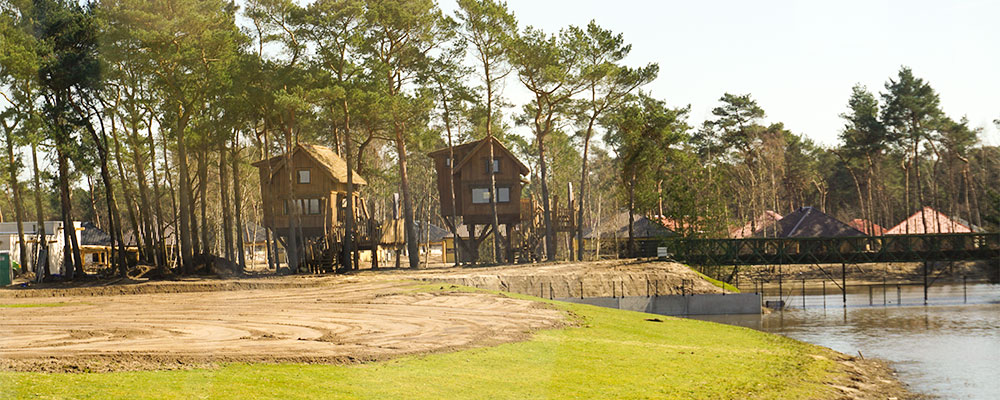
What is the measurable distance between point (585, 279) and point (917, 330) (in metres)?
17.5

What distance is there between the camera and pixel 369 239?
69.8 metres

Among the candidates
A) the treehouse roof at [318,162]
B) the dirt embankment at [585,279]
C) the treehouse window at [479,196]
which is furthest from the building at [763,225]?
the treehouse roof at [318,162]

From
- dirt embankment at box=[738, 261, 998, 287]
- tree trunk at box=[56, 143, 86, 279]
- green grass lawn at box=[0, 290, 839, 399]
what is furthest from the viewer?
dirt embankment at box=[738, 261, 998, 287]

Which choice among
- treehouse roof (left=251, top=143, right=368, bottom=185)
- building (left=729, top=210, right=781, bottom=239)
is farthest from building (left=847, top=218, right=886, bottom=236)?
treehouse roof (left=251, top=143, right=368, bottom=185)

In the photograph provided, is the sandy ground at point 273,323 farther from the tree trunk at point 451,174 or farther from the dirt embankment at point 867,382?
the tree trunk at point 451,174

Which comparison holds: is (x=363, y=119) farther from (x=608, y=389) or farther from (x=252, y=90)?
(x=608, y=389)

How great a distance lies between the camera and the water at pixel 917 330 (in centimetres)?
2998

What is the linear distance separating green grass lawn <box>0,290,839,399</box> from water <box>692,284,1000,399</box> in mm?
3716

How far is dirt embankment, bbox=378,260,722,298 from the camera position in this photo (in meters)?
50.0

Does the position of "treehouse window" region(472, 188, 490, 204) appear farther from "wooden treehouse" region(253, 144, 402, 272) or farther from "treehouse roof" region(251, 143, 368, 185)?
"treehouse roof" region(251, 143, 368, 185)

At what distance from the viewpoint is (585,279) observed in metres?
53.8

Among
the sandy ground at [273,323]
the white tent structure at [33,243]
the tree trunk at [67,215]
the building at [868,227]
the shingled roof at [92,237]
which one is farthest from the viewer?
the building at [868,227]

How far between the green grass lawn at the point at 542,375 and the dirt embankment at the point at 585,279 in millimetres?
16515

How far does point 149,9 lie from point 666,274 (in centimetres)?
3400
